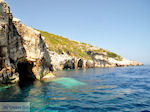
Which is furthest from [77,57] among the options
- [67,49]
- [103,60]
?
[103,60]

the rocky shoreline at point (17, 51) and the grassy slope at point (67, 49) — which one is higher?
the grassy slope at point (67, 49)

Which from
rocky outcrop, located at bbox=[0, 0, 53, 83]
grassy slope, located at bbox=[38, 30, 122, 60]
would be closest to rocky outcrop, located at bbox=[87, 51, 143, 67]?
grassy slope, located at bbox=[38, 30, 122, 60]

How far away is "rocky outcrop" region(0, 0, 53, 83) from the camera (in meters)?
21.6

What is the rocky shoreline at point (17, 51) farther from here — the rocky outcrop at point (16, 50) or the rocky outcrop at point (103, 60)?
the rocky outcrop at point (103, 60)

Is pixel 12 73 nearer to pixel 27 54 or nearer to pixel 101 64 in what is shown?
pixel 27 54

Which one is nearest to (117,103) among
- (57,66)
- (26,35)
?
(26,35)

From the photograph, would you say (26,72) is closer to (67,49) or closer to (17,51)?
(17,51)

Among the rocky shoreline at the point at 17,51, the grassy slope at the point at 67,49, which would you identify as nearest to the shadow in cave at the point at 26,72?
the rocky shoreline at the point at 17,51

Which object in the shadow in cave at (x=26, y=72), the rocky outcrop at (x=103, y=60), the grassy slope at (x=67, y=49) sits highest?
the grassy slope at (x=67, y=49)

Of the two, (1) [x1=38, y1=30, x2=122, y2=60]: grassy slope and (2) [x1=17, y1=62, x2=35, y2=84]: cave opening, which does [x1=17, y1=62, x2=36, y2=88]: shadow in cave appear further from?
(1) [x1=38, y1=30, x2=122, y2=60]: grassy slope

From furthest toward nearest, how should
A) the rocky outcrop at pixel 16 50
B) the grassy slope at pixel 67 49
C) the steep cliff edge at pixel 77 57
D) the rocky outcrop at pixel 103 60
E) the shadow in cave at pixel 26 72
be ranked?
the rocky outcrop at pixel 103 60, the grassy slope at pixel 67 49, the steep cliff edge at pixel 77 57, the shadow in cave at pixel 26 72, the rocky outcrop at pixel 16 50

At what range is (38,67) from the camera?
30297mm

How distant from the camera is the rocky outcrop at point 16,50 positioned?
21562 millimetres

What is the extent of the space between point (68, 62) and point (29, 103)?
220ft
